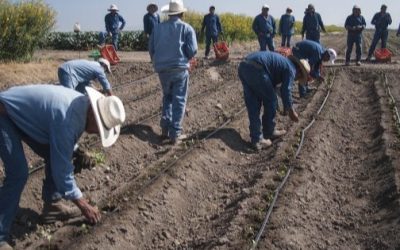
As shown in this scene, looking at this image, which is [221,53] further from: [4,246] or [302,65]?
[4,246]

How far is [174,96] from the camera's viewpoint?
712 cm

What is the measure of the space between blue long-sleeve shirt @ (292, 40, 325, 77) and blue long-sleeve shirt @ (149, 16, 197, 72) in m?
1.94

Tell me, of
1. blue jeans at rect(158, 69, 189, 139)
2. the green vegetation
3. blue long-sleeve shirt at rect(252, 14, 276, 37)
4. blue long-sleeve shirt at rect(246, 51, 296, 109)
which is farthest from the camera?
blue long-sleeve shirt at rect(252, 14, 276, 37)

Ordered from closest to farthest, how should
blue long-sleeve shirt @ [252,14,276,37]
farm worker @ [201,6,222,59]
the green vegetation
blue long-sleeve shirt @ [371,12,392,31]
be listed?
the green vegetation
blue long-sleeve shirt @ [252,14,276,37]
blue long-sleeve shirt @ [371,12,392,31]
farm worker @ [201,6,222,59]

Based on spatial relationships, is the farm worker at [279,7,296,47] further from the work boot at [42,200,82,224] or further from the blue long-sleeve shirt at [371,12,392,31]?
the work boot at [42,200,82,224]

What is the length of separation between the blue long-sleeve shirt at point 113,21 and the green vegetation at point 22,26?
5.98 feet

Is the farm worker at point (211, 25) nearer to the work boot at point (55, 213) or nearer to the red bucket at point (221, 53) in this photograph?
the red bucket at point (221, 53)

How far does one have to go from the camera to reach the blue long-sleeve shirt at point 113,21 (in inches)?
607

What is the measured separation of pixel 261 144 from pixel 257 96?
0.71 m

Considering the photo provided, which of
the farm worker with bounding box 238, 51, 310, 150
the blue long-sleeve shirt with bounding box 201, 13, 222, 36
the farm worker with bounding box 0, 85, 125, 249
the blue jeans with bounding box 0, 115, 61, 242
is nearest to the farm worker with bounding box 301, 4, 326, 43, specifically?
the blue long-sleeve shirt with bounding box 201, 13, 222, 36

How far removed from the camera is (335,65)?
576 inches

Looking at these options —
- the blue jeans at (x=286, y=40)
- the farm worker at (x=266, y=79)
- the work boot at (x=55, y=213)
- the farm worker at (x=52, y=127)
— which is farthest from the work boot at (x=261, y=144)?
the blue jeans at (x=286, y=40)

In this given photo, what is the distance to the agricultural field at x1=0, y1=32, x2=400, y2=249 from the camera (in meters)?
4.54

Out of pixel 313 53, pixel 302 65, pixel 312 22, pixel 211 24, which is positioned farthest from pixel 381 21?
pixel 302 65
